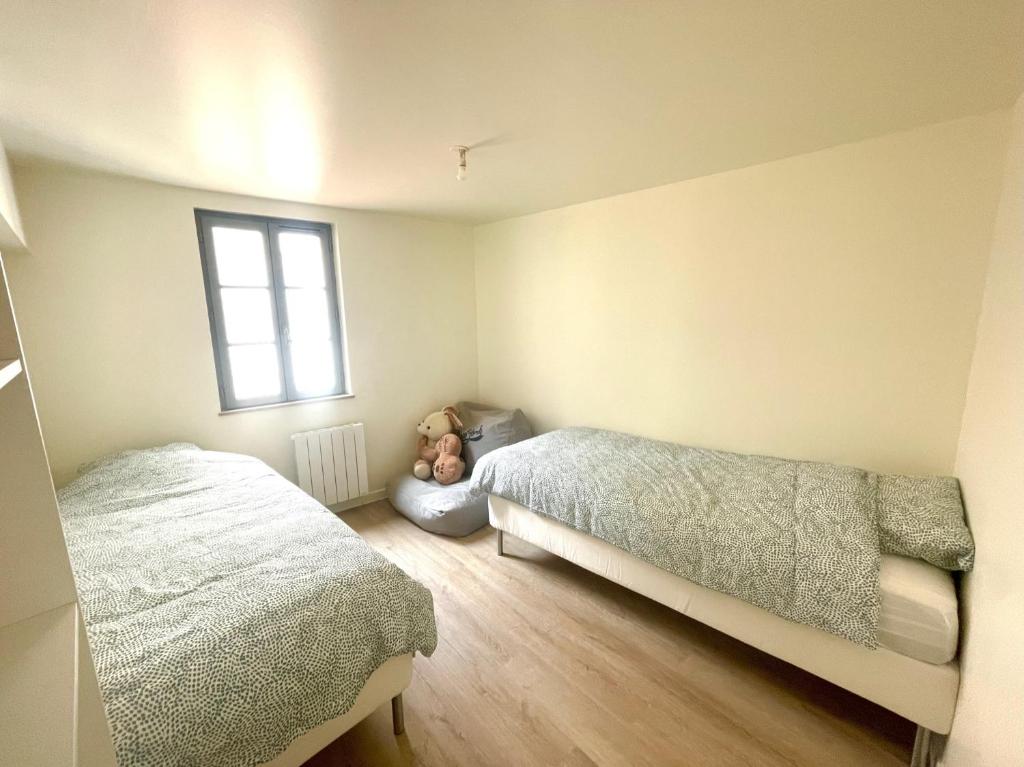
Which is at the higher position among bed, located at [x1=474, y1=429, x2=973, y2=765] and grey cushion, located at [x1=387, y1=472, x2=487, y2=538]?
bed, located at [x1=474, y1=429, x2=973, y2=765]

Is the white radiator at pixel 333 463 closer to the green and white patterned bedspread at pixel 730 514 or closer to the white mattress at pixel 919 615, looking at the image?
the green and white patterned bedspread at pixel 730 514

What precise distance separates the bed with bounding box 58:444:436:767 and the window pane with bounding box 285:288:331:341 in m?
1.51

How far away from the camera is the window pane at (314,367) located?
3.14 m

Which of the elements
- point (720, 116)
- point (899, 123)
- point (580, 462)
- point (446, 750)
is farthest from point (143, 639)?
point (899, 123)

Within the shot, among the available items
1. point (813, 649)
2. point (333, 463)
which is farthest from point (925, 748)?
point (333, 463)

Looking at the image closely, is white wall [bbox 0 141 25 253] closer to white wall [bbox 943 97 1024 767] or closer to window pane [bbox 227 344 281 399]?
window pane [bbox 227 344 281 399]

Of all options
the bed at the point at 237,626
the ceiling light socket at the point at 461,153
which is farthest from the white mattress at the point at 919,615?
the ceiling light socket at the point at 461,153

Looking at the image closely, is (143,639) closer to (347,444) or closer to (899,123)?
(347,444)

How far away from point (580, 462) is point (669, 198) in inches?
68.7

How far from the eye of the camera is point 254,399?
297 cm

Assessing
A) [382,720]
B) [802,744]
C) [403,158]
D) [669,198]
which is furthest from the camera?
[669,198]

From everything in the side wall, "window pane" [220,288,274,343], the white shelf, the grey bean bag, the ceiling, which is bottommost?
the grey bean bag

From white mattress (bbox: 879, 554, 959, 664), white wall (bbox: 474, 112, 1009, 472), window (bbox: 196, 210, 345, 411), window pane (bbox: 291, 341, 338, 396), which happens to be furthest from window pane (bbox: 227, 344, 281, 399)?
white mattress (bbox: 879, 554, 959, 664)

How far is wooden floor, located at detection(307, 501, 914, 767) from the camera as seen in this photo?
4.89ft
